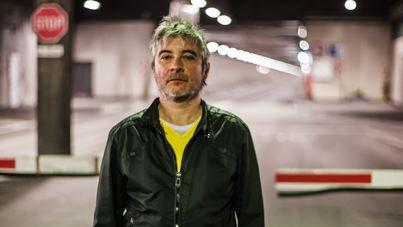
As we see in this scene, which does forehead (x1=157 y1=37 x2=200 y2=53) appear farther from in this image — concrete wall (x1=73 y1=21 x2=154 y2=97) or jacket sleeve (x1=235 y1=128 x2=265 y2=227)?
concrete wall (x1=73 y1=21 x2=154 y2=97)

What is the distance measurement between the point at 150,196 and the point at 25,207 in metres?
5.68

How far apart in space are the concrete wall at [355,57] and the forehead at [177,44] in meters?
36.7

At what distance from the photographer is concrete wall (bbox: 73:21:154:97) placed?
4281cm

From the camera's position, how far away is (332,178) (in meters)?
7.96

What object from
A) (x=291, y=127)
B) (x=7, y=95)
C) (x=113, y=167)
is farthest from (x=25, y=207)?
(x=7, y=95)

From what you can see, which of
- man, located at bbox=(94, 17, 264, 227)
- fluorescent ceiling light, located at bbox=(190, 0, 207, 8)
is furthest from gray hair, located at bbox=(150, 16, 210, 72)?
fluorescent ceiling light, located at bbox=(190, 0, 207, 8)

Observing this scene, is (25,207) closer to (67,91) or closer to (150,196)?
(67,91)

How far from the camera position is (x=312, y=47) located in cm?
3831

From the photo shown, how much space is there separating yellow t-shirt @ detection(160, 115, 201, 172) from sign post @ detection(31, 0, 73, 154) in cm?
825

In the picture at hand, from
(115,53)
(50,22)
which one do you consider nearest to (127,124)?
(50,22)

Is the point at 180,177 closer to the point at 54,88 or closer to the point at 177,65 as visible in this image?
the point at 177,65

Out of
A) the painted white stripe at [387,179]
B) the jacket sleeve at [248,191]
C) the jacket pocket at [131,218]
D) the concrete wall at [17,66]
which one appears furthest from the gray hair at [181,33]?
the concrete wall at [17,66]

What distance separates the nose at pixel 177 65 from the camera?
8.80 feet

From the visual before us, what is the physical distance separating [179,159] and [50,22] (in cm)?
843
